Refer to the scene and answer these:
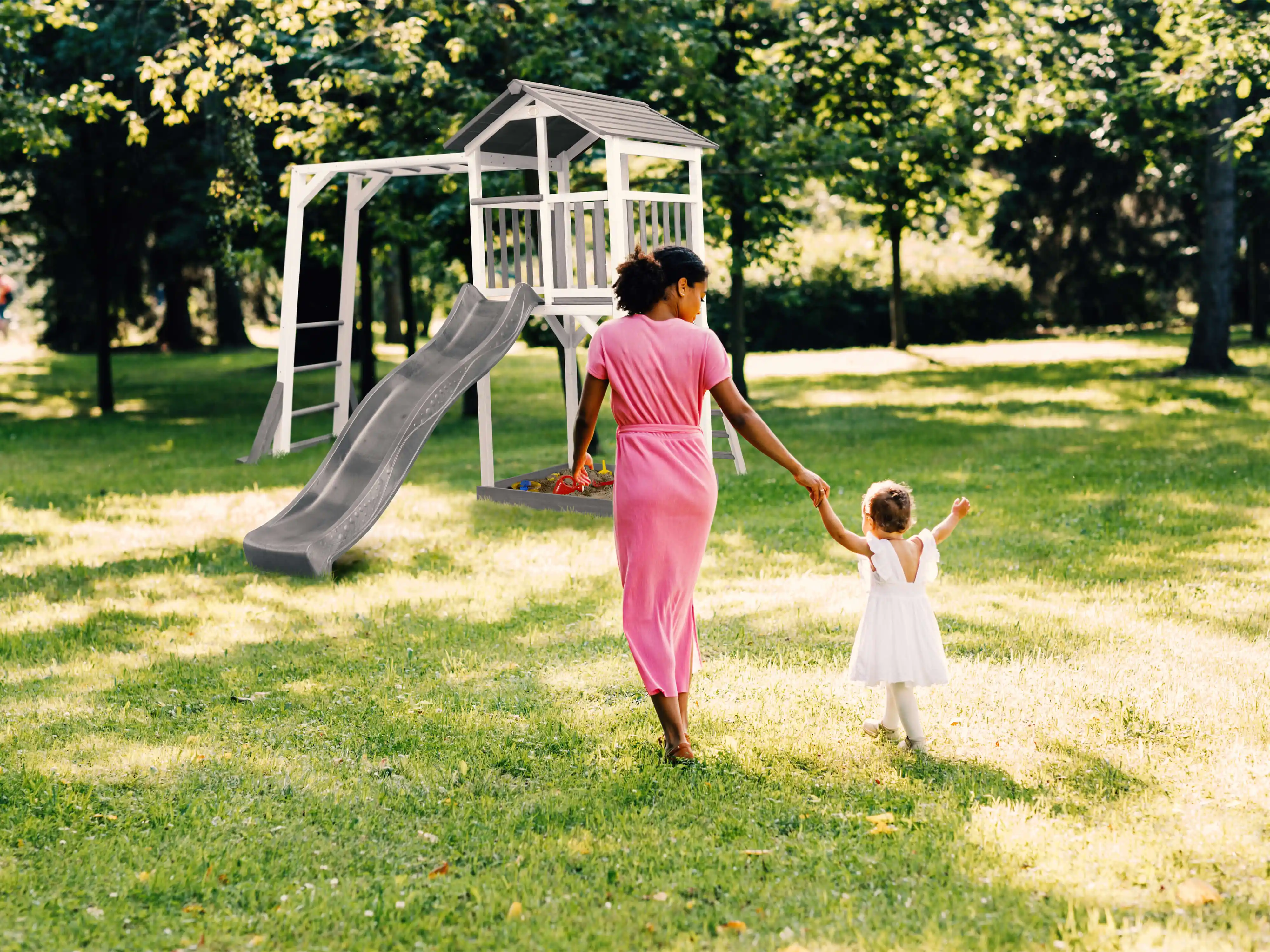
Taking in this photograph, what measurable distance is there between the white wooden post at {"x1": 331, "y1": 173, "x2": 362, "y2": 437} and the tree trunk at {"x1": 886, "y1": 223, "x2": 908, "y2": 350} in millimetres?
17956

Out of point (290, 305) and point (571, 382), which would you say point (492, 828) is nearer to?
point (290, 305)

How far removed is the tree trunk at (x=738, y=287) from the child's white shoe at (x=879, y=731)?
1289cm

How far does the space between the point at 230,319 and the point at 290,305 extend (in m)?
25.0

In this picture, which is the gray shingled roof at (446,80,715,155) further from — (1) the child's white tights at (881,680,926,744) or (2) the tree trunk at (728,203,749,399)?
(2) the tree trunk at (728,203,749,399)

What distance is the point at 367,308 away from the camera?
1578cm

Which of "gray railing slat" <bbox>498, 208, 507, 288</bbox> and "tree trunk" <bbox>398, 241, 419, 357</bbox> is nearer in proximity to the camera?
"gray railing slat" <bbox>498, 208, 507, 288</bbox>

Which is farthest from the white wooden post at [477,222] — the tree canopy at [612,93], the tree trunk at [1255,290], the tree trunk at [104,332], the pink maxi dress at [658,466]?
the tree trunk at [1255,290]

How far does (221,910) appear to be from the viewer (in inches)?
152

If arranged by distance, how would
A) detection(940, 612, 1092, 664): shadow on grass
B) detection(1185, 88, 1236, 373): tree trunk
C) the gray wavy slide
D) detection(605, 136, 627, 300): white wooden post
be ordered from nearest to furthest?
detection(940, 612, 1092, 664): shadow on grass → the gray wavy slide → detection(605, 136, 627, 300): white wooden post → detection(1185, 88, 1236, 373): tree trunk

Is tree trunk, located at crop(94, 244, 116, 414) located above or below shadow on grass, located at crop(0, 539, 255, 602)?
above

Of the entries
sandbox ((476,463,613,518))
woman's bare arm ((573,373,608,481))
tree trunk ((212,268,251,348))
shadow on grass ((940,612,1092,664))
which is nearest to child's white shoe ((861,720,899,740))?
shadow on grass ((940,612,1092,664))

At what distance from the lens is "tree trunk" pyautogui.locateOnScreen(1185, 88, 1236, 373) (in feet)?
64.4

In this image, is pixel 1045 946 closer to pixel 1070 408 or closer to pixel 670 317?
pixel 670 317

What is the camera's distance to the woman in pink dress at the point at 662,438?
4.82 metres
